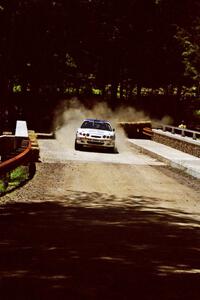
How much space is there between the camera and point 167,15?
59656 millimetres

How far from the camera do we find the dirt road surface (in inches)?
209

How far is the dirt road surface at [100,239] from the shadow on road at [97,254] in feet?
0.03

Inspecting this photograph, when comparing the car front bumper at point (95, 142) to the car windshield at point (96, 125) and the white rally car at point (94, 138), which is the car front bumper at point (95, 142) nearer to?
the white rally car at point (94, 138)

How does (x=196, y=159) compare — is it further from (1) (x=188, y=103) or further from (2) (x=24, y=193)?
(1) (x=188, y=103)

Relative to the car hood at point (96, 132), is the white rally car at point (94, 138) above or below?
below

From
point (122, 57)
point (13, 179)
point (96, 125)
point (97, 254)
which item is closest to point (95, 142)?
point (96, 125)

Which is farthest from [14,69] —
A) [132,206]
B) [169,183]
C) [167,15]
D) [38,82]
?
[132,206]

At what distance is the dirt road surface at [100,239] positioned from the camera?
5.32m

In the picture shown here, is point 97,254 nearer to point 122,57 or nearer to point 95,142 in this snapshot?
point 95,142

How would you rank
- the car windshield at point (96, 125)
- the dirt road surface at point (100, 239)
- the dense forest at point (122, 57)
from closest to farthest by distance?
1. the dirt road surface at point (100, 239)
2. the car windshield at point (96, 125)
3. the dense forest at point (122, 57)

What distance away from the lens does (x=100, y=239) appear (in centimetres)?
766

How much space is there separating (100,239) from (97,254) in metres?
0.96

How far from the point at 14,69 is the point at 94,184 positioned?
33772mm

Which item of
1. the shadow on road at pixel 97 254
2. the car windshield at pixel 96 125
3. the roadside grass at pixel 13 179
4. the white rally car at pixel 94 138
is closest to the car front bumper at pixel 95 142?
the white rally car at pixel 94 138
